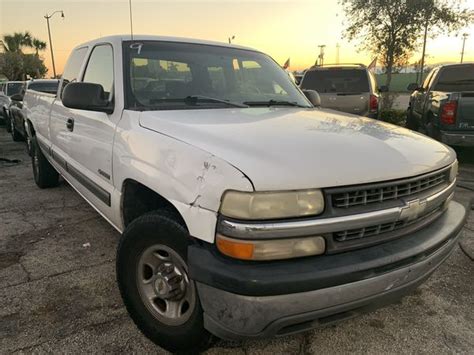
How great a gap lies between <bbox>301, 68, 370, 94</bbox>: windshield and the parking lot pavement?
5.44 metres

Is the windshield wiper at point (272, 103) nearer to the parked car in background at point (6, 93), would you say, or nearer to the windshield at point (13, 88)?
the parked car in background at point (6, 93)

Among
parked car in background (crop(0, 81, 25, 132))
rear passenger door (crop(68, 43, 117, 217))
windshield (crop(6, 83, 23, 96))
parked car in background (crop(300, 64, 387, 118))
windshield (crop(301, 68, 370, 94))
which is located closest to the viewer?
rear passenger door (crop(68, 43, 117, 217))

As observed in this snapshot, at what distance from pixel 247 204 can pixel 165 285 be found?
0.79 m

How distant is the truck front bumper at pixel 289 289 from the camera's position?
5.81ft

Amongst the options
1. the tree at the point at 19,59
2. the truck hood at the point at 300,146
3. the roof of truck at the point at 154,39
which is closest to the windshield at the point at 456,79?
the roof of truck at the point at 154,39

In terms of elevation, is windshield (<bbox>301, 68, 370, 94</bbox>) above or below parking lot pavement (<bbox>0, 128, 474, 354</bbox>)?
above

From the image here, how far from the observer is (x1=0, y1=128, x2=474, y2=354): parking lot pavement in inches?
96.5

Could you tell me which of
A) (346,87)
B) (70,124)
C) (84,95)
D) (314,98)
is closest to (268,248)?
(84,95)

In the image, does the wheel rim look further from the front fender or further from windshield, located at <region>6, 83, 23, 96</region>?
windshield, located at <region>6, 83, 23, 96</region>

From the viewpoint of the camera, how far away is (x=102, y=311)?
280cm

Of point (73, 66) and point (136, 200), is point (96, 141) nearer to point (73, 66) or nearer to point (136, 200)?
point (136, 200)

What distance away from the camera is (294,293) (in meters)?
1.77

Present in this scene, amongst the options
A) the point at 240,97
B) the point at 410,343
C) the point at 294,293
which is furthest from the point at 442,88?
the point at 294,293

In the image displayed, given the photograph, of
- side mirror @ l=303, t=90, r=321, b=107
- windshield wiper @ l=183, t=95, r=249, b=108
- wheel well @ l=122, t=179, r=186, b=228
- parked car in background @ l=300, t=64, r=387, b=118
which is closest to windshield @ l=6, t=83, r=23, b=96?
parked car in background @ l=300, t=64, r=387, b=118
